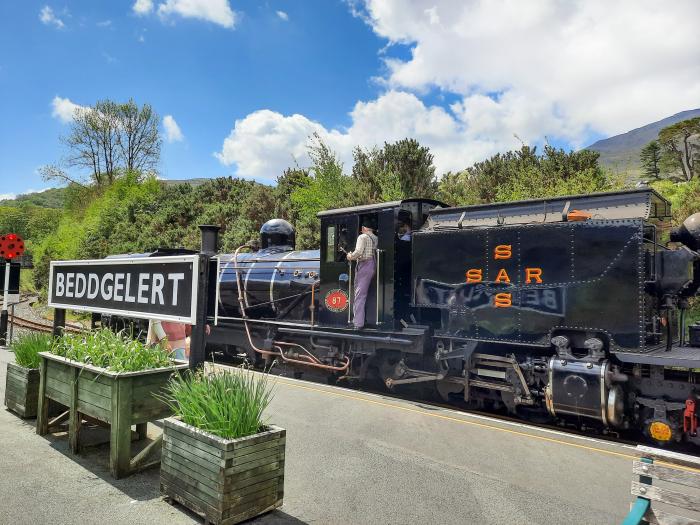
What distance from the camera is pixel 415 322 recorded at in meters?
8.68

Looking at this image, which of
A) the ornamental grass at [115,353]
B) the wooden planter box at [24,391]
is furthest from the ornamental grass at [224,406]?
the wooden planter box at [24,391]

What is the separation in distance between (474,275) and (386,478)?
151 inches

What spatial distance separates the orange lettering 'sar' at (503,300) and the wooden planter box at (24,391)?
6.29m

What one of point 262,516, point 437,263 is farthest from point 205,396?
point 437,263

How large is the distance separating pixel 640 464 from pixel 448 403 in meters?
5.71

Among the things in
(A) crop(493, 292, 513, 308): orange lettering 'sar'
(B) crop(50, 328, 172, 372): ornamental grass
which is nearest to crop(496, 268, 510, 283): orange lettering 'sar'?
(A) crop(493, 292, 513, 308): orange lettering 'sar'

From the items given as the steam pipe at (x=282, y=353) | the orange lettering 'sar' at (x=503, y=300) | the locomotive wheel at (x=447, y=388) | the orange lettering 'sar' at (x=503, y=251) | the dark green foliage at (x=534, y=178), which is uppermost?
the dark green foliage at (x=534, y=178)

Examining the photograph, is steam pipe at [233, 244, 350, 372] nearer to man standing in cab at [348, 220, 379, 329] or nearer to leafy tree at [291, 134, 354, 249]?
man standing in cab at [348, 220, 379, 329]

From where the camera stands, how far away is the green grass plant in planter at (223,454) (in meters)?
3.51

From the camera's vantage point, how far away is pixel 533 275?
6980mm

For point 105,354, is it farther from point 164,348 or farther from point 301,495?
point 301,495

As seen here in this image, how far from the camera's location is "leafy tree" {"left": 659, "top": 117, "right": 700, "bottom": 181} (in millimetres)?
58750

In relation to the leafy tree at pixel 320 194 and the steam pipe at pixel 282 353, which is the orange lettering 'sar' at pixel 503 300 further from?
the leafy tree at pixel 320 194

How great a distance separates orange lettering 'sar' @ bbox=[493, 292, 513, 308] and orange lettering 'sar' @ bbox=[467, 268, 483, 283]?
15.0 inches
